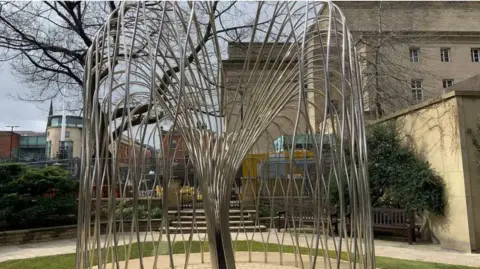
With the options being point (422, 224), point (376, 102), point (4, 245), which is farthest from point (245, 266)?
point (376, 102)

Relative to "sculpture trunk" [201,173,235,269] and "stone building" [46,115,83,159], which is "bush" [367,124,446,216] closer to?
"sculpture trunk" [201,173,235,269]

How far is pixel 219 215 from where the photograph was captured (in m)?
5.02

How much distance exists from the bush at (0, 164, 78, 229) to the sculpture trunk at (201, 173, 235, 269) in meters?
9.33

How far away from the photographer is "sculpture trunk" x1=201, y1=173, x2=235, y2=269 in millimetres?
4988

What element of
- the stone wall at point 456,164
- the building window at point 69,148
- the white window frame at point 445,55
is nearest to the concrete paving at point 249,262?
the stone wall at point 456,164

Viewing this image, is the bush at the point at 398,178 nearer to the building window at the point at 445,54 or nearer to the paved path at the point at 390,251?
the paved path at the point at 390,251

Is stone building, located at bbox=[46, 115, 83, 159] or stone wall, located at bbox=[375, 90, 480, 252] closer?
stone wall, located at bbox=[375, 90, 480, 252]

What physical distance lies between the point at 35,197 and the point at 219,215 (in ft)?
32.2

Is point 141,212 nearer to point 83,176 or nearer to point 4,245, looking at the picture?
point 4,245

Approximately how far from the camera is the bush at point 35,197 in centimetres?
1189

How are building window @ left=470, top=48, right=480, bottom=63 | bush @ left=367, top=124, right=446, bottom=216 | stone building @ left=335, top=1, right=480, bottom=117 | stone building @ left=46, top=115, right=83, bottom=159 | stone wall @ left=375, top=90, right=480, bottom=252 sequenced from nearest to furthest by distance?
1. stone wall @ left=375, top=90, right=480, bottom=252
2. bush @ left=367, top=124, right=446, bottom=216
3. stone building @ left=335, top=1, right=480, bottom=117
4. stone building @ left=46, top=115, right=83, bottom=159
5. building window @ left=470, top=48, right=480, bottom=63

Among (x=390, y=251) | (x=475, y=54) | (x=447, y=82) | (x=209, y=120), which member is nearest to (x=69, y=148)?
(x=390, y=251)

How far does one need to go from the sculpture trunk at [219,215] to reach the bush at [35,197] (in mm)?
9335

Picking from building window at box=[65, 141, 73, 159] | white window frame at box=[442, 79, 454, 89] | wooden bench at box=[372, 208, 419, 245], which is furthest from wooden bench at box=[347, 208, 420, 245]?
white window frame at box=[442, 79, 454, 89]
